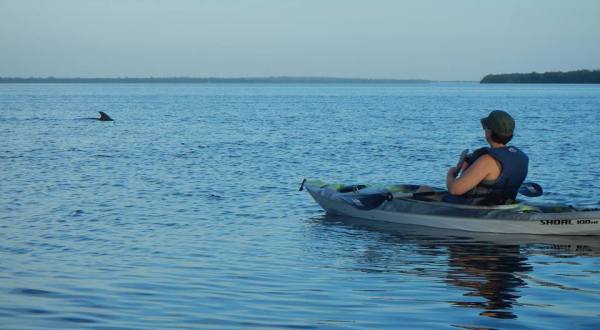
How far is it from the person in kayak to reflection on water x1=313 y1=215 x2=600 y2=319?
695mm

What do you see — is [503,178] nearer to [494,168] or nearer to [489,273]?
[494,168]

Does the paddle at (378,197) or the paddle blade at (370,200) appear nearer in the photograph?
the paddle at (378,197)

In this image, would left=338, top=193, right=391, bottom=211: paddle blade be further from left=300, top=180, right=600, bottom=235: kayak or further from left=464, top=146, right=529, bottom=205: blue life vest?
left=464, top=146, right=529, bottom=205: blue life vest

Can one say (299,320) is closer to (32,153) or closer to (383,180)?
(383,180)

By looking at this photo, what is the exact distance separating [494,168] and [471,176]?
33 centimetres

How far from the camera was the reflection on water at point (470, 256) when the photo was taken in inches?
366

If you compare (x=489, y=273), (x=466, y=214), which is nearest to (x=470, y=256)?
(x=489, y=273)

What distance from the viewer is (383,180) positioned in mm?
22922

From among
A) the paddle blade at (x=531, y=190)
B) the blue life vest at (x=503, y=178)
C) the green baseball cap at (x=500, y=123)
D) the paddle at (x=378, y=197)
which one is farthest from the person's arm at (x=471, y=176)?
the paddle blade at (x=531, y=190)

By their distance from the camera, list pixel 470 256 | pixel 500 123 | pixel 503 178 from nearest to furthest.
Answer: pixel 470 256 → pixel 500 123 → pixel 503 178

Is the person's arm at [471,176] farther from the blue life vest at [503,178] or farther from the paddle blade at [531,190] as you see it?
the paddle blade at [531,190]

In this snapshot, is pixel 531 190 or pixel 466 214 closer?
pixel 466 214

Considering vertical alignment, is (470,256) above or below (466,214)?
below

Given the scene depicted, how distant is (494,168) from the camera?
12.7 metres
